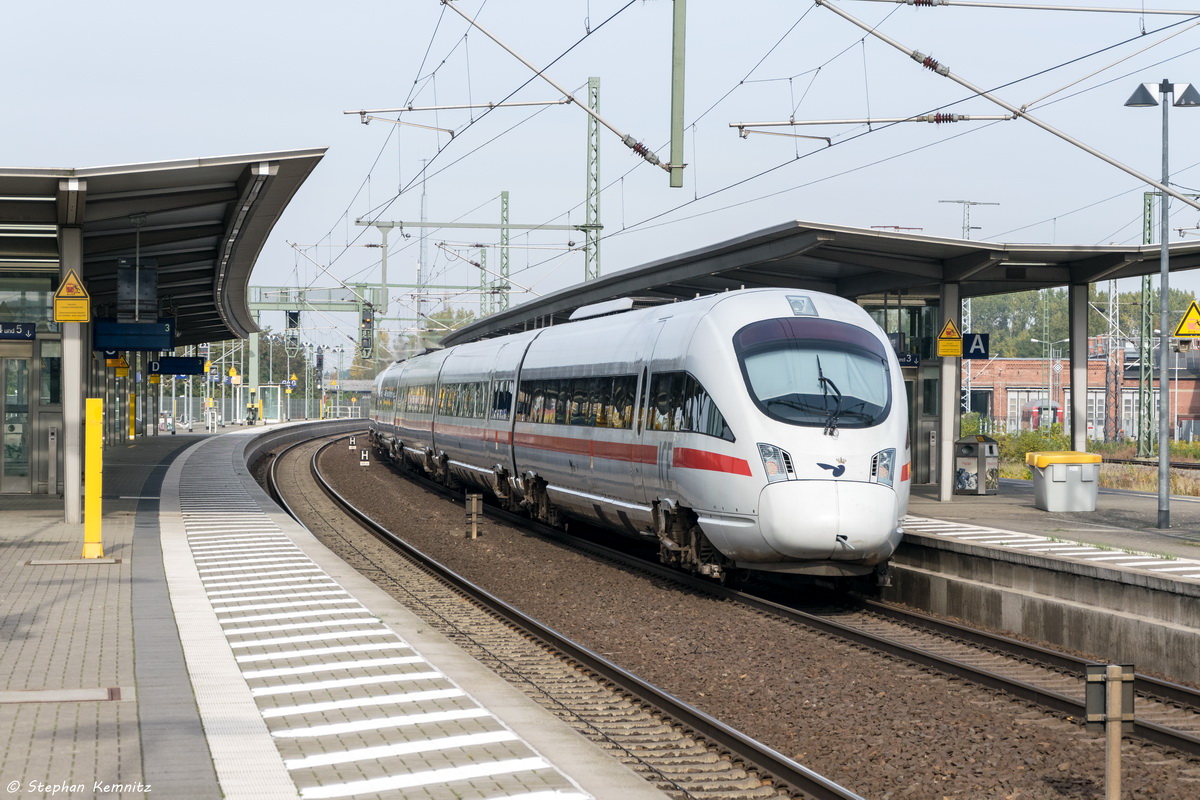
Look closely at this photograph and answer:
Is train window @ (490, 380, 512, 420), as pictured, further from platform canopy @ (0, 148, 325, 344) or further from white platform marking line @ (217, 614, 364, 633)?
white platform marking line @ (217, 614, 364, 633)

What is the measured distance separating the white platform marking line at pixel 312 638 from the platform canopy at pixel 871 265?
10.1 metres

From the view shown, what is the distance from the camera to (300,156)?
16.2 m

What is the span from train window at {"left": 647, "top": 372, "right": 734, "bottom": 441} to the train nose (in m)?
0.97

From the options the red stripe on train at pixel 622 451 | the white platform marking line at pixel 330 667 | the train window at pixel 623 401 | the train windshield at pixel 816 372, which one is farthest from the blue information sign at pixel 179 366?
the white platform marking line at pixel 330 667

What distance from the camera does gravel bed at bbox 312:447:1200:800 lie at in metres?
7.76

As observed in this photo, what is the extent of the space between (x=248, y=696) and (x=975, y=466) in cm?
1881

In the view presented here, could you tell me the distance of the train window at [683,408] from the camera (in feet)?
46.0

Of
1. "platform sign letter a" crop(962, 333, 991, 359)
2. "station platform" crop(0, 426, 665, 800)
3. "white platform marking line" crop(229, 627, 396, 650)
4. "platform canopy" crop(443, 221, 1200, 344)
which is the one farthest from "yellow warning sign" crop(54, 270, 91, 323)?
"platform sign letter a" crop(962, 333, 991, 359)

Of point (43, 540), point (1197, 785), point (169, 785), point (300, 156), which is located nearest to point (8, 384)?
point (43, 540)

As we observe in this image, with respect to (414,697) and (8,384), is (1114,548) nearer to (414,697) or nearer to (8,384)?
(414,697)

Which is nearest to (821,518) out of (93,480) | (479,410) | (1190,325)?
(93,480)

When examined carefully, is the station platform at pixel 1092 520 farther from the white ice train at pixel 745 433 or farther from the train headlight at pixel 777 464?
the train headlight at pixel 777 464

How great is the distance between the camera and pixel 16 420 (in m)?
23.3

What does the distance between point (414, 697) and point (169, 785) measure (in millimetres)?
2524
